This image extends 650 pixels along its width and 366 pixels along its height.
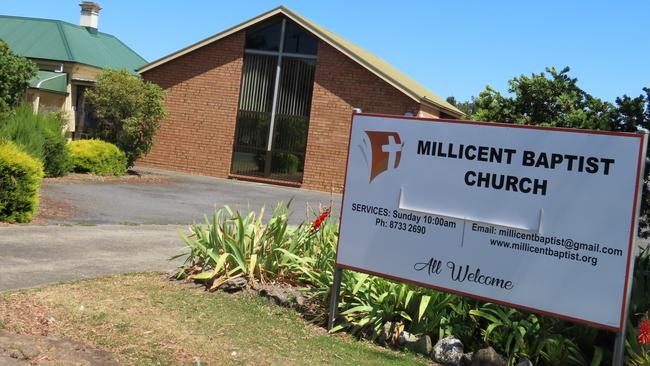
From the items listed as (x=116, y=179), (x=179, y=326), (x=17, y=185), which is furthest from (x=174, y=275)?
(x=116, y=179)

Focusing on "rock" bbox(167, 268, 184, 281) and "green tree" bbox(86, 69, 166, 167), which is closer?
"rock" bbox(167, 268, 184, 281)

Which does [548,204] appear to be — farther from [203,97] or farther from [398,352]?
[203,97]

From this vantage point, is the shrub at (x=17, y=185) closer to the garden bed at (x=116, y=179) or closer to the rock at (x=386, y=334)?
the rock at (x=386, y=334)

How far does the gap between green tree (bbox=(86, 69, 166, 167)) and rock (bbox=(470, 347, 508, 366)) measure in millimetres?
19882

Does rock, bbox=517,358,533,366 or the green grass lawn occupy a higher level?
rock, bbox=517,358,533,366

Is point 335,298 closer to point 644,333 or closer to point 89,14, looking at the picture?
point 644,333

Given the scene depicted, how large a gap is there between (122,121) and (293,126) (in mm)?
6443

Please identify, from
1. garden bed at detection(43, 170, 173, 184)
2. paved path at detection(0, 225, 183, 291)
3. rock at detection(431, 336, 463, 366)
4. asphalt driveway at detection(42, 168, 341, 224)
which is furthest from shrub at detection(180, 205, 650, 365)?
Answer: garden bed at detection(43, 170, 173, 184)

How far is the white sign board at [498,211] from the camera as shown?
17.3 ft

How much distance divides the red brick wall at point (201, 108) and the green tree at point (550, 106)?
20.0 metres

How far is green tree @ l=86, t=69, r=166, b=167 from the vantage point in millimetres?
23828

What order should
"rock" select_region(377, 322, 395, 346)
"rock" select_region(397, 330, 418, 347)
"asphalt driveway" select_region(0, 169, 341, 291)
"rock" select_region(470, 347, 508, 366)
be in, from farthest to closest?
"asphalt driveway" select_region(0, 169, 341, 291) < "rock" select_region(377, 322, 395, 346) < "rock" select_region(397, 330, 418, 347) < "rock" select_region(470, 347, 508, 366)

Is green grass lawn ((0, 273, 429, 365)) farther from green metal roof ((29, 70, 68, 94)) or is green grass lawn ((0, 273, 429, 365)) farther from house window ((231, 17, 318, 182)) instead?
green metal roof ((29, 70, 68, 94))

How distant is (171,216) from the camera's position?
1524cm
